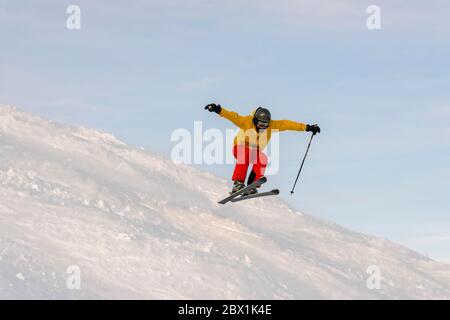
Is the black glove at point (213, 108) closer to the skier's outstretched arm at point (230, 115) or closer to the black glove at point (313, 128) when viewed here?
the skier's outstretched arm at point (230, 115)

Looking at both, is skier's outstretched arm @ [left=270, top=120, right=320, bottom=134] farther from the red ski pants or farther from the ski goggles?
the red ski pants

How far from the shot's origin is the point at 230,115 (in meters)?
23.2

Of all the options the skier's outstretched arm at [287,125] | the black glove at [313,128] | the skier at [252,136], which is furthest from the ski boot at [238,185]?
the black glove at [313,128]

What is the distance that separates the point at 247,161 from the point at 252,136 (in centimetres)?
97

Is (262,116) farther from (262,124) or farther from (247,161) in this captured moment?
(247,161)

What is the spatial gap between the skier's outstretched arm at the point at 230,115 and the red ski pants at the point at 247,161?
65 cm

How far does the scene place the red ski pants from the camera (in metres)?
23.9

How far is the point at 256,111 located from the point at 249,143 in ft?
2.93

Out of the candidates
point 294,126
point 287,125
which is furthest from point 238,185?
point 294,126
